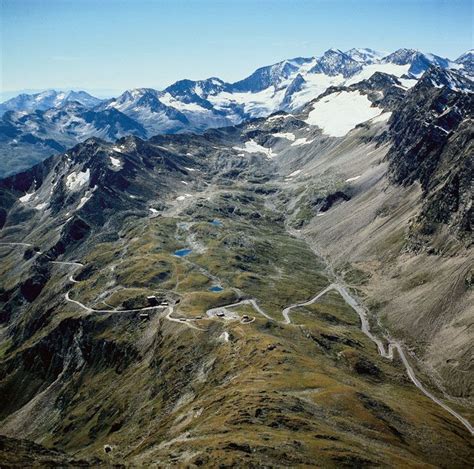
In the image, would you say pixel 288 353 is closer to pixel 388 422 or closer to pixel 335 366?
pixel 335 366

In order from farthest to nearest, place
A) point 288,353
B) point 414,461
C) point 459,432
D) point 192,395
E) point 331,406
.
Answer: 1. point 288,353
2. point 192,395
3. point 459,432
4. point 331,406
5. point 414,461

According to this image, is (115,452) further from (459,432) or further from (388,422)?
(459,432)

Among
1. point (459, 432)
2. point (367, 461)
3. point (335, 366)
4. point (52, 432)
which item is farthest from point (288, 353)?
point (52, 432)

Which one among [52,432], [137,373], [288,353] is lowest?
[52,432]

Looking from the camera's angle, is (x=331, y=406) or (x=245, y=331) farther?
(x=245, y=331)

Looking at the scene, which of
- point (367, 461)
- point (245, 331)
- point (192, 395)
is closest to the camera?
point (367, 461)

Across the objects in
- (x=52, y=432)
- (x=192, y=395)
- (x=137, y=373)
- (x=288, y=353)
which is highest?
(x=288, y=353)

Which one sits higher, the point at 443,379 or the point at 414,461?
the point at 414,461

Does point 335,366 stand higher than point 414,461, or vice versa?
point 414,461

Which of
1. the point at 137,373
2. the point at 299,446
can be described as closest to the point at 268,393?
the point at 299,446
